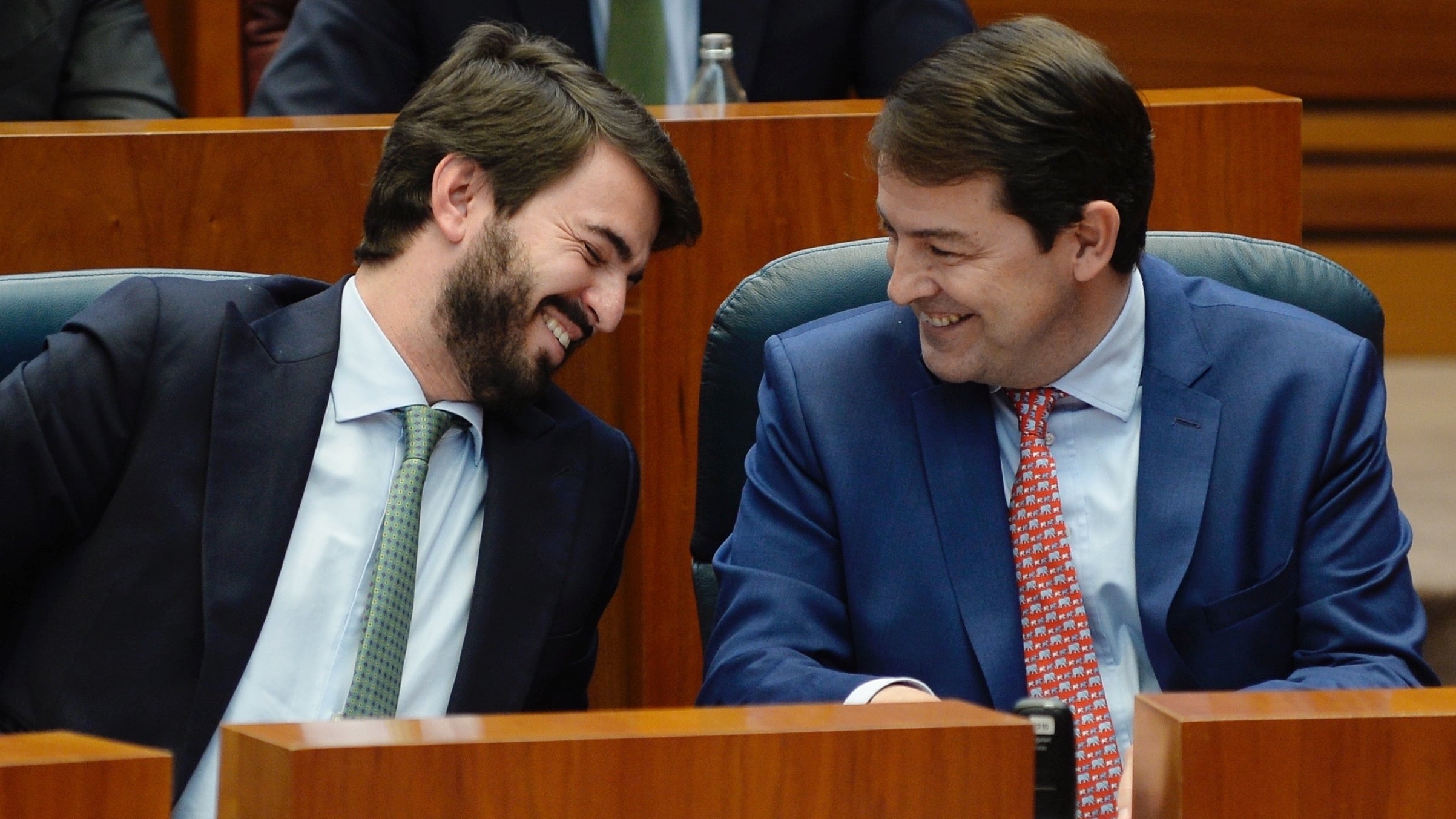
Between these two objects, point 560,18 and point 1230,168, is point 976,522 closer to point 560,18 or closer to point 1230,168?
point 1230,168

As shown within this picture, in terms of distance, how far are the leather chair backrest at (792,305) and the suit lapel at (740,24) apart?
2.47ft

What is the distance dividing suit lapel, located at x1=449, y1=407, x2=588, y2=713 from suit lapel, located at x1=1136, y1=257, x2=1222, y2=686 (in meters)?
0.47

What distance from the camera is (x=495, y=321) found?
1520 mm

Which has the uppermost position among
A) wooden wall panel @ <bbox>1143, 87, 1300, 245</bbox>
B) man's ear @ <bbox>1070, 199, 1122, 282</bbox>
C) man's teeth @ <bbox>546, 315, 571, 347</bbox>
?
wooden wall panel @ <bbox>1143, 87, 1300, 245</bbox>

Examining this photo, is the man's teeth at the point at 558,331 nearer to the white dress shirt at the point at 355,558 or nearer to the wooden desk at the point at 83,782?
the white dress shirt at the point at 355,558

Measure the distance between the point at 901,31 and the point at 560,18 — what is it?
1.40 ft

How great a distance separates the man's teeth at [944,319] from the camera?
1415 millimetres

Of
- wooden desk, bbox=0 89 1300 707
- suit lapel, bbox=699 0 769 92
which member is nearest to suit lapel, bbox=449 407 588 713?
wooden desk, bbox=0 89 1300 707

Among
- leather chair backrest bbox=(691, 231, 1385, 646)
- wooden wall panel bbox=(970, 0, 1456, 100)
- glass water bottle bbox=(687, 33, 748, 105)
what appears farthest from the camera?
wooden wall panel bbox=(970, 0, 1456, 100)

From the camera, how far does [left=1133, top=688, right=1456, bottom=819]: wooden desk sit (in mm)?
788

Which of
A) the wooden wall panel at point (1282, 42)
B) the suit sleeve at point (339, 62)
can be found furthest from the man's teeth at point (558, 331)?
the wooden wall panel at point (1282, 42)

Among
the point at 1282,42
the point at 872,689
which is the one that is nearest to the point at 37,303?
the point at 872,689

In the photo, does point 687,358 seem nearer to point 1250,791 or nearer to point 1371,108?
point 1250,791

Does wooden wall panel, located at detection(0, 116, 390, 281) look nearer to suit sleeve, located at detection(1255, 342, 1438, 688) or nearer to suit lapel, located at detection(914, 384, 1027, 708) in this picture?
suit lapel, located at detection(914, 384, 1027, 708)
